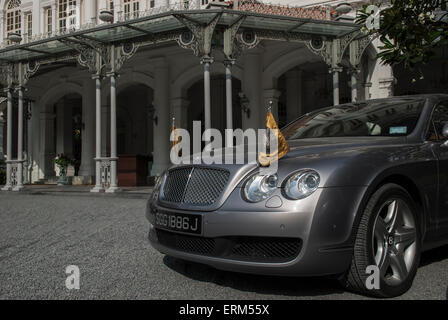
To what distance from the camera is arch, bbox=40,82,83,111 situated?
18.7 meters

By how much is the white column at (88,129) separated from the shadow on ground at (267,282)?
15663mm

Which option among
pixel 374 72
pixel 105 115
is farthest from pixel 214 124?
pixel 374 72

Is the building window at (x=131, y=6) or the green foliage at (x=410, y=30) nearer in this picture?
the green foliage at (x=410, y=30)

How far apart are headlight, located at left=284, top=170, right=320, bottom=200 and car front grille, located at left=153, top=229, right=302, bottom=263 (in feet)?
0.90

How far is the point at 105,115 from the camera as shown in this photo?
730 inches

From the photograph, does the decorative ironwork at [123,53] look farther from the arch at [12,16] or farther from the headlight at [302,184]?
the arch at [12,16]

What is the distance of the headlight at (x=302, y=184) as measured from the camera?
2561 millimetres

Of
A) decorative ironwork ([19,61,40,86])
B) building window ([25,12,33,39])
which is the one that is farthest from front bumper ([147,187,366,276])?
building window ([25,12,33,39])

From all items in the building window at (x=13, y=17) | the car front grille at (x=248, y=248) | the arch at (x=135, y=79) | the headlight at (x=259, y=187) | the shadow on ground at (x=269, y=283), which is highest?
the building window at (x=13, y=17)

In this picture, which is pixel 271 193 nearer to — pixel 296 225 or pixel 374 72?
pixel 296 225

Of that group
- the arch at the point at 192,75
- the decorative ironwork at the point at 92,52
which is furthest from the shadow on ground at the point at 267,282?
the arch at the point at 192,75

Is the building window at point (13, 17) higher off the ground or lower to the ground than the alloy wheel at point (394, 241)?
higher

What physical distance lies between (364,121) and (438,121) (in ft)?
1.96

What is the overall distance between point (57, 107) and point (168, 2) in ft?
28.2
